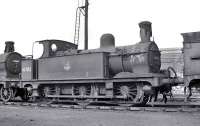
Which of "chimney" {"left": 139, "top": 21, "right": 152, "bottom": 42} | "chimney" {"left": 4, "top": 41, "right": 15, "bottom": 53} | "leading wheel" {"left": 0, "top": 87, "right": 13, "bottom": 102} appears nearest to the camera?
"chimney" {"left": 139, "top": 21, "right": 152, "bottom": 42}

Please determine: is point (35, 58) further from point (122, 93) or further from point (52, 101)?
point (122, 93)

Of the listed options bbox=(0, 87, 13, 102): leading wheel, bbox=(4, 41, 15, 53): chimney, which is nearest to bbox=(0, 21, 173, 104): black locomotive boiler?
bbox=(0, 87, 13, 102): leading wheel

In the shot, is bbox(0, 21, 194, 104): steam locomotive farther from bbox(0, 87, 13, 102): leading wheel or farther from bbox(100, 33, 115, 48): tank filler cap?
bbox(0, 87, 13, 102): leading wheel

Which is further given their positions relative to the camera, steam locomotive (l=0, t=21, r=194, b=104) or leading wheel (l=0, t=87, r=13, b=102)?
leading wheel (l=0, t=87, r=13, b=102)

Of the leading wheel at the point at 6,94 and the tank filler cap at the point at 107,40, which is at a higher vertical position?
the tank filler cap at the point at 107,40

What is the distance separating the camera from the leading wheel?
55.4 feet

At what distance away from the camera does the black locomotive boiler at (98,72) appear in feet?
39.4

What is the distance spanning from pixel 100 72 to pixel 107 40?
1.73 metres

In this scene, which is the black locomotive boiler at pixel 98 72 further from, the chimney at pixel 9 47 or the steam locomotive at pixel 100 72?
the chimney at pixel 9 47

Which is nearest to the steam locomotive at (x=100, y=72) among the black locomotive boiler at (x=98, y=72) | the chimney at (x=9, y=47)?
the black locomotive boiler at (x=98, y=72)

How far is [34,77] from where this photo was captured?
50.6 feet

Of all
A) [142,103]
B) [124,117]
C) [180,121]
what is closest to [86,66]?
[142,103]

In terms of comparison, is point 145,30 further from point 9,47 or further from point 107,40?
point 9,47

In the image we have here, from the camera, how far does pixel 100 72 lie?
12.8 metres
